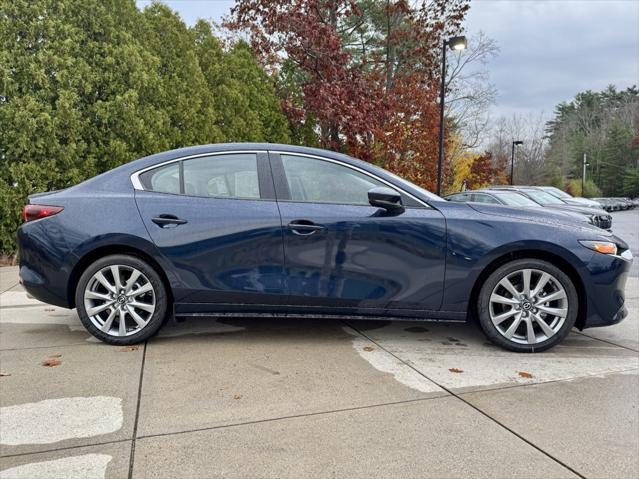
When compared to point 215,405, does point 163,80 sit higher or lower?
higher

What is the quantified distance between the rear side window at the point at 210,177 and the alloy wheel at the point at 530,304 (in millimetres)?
2054

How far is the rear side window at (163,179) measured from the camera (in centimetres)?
387

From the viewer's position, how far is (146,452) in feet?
7.65

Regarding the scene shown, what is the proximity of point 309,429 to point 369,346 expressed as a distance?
1432 mm

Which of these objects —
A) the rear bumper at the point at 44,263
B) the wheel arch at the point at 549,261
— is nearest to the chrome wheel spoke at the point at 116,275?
the rear bumper at the point at 44,263

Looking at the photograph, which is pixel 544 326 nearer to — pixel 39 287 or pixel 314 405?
pixel 314 405

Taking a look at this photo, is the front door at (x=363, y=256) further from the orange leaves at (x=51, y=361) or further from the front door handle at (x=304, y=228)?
the orange leaves at (x=51, y=361)

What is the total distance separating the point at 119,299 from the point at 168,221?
72 cm

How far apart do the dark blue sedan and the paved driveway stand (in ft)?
1.06

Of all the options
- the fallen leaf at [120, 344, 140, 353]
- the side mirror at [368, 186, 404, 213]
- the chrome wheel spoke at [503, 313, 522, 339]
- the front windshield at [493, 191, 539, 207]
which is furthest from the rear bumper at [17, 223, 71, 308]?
the front windshield at [493, 191, 539, 207]

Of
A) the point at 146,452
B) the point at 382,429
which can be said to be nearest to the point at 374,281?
the point at 382,429

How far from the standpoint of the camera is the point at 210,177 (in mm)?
3885

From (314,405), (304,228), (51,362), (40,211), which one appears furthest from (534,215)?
(40,211)

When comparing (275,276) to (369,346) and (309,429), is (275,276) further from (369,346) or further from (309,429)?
(309,429)
